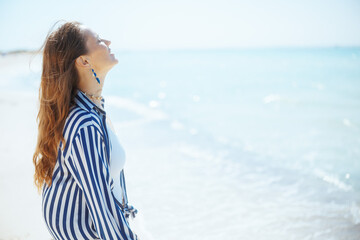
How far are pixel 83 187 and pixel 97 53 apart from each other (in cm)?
74

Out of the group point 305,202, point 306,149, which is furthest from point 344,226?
point 306,149

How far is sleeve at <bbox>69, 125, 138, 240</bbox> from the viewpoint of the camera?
4.45 ft

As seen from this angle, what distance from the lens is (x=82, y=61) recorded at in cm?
161

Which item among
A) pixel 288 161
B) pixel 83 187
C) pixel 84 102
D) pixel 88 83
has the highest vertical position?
pixel 88 83

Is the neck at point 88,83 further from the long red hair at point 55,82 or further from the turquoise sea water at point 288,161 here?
the turquoise sea water at point 288,161

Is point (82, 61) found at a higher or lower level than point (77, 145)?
higher

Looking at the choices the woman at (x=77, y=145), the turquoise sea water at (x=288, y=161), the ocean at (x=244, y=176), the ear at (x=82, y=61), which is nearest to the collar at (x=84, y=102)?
the woman at (x=77, y=145)

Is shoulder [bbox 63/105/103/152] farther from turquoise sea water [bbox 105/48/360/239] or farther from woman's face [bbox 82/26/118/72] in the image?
turquoise sea water [bbox 105/48/360/239]

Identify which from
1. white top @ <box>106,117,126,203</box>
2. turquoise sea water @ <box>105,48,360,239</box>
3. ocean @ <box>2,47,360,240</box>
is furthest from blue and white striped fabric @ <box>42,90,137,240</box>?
turquoise sea water @ <box>105,48,360,239</box>

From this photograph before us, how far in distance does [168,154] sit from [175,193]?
2055 millimetres

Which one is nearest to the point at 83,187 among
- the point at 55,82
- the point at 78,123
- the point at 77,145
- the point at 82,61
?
the point at 77,145

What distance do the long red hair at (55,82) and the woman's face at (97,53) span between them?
0.11 feet

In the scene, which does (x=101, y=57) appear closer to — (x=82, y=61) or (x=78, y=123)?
(x=82, y=61)

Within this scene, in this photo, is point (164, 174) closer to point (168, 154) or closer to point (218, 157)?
point (168, 154)
